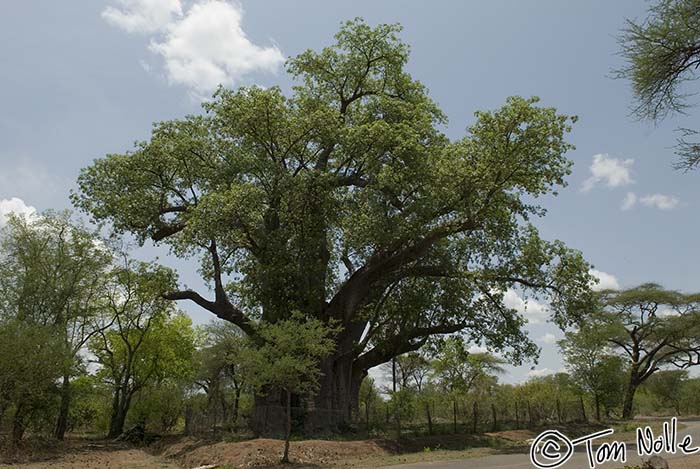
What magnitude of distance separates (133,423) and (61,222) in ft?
44.1

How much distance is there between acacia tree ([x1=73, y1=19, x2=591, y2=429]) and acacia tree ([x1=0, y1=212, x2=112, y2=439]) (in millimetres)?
4269

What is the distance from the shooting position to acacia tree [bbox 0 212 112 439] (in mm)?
25828

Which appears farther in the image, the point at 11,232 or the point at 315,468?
the point at 11,232

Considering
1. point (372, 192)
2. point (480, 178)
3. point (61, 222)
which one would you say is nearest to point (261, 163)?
point (372, 192)

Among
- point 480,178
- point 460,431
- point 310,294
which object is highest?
point 480,178

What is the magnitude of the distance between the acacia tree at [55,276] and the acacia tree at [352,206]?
427cm

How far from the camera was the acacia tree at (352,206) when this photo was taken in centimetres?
2198

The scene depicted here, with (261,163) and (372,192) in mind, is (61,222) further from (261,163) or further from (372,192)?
(372,192)

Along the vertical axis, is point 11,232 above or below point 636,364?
above

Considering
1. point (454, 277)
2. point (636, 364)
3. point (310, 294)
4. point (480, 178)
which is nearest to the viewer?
point (480, 178)

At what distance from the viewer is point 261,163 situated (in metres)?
23.9

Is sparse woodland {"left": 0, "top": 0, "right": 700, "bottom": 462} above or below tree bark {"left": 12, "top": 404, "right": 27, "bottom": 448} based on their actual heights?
above
